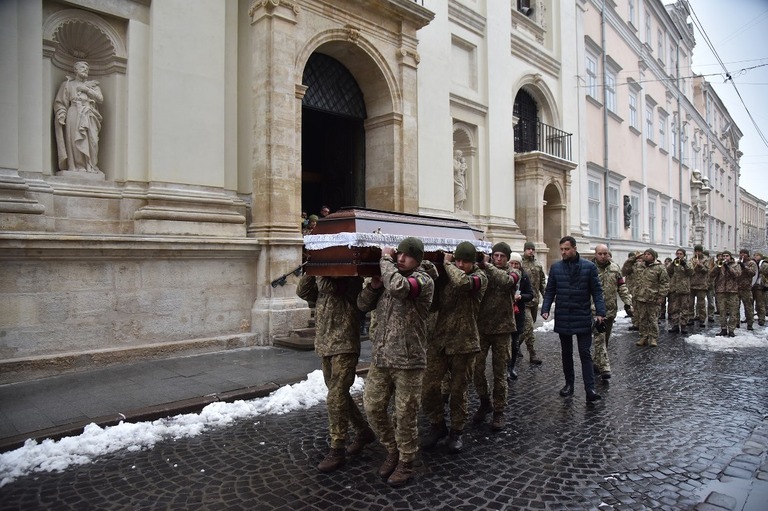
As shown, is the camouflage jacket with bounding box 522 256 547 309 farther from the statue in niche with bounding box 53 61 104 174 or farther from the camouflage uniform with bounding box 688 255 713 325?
the statue in niche with bounding box 53 61 104 174

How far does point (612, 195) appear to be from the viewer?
72.3 ft

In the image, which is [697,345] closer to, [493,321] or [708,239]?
[493,321]

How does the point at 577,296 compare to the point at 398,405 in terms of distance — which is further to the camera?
the point at 577,296

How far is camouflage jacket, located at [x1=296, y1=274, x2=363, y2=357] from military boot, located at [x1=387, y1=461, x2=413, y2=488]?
0.97 metres

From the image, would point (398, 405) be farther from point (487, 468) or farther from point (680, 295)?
point (680, 295)

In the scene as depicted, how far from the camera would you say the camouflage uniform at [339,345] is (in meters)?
3.99

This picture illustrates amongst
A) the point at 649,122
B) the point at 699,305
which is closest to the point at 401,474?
the point at 699,305

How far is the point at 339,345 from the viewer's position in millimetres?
4074

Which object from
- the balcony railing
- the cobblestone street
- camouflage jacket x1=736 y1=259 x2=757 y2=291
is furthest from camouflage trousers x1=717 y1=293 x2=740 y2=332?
the balcony railing

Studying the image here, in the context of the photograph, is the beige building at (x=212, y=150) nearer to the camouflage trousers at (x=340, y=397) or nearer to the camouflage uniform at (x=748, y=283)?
the camouflage trousers at (x=340, y=397)

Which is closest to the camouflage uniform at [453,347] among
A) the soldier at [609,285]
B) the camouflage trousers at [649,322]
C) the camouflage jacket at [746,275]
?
the soldier at [609,285]

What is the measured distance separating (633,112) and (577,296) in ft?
75.0

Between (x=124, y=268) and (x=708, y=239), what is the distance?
43.1m

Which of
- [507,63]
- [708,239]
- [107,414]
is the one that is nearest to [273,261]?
[107,414]
